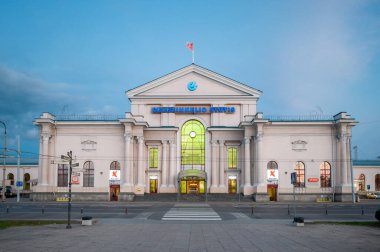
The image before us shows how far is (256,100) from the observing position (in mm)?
69062

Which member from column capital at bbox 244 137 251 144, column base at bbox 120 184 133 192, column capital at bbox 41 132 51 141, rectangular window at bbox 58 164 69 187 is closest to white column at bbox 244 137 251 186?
column capital at bbox 244 137 251 144

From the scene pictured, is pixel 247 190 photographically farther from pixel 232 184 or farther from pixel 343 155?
pixel 343 155

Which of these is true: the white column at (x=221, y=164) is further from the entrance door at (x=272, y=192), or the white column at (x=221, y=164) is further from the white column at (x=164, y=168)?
the white column at (x=164, y=168)

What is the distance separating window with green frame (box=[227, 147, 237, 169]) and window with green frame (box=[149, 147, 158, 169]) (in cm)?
1198

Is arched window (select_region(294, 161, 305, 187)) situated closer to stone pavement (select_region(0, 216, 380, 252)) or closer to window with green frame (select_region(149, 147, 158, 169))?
window with green frame (select_region(149, 147, 158, 169))

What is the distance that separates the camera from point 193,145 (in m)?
69.6

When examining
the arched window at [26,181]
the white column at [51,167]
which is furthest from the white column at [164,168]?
the arched window at [26,181]

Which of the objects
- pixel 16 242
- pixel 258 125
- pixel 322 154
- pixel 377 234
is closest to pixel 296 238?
pixel 377 234

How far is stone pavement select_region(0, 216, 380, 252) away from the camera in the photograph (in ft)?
55.8

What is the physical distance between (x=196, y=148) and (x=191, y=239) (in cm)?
4968

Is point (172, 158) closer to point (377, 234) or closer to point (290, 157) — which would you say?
point (290, 157)

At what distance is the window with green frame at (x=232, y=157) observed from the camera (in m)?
68.2

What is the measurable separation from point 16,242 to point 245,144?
50.3 metres

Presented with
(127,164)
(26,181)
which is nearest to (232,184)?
(127,164)
